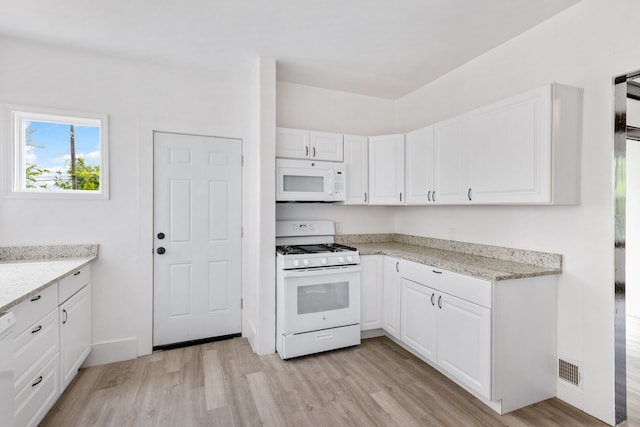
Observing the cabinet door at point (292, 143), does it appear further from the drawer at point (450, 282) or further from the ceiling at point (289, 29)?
the drawer at point (450, 282)

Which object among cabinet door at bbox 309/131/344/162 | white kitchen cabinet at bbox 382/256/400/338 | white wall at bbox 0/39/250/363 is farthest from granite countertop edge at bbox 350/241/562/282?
white wall at bbox 0/39/250/363

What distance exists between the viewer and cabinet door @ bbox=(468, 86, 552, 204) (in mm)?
1985

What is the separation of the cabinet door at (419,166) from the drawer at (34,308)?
3.02 meters

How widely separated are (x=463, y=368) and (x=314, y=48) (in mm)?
2822

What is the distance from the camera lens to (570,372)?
210cm

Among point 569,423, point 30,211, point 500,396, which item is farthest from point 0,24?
point 569,423

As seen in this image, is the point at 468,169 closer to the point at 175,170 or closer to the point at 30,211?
the point at 175,170

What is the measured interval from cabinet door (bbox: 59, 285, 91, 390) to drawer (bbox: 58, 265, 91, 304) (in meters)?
0.04

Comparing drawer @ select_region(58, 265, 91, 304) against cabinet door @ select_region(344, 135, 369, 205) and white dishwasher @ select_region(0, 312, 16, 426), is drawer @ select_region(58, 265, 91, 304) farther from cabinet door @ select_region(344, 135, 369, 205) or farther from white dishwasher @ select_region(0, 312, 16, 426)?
cabinet door @ select_region(344, 135, 369, 205)

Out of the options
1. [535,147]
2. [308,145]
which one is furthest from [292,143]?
[535,147]

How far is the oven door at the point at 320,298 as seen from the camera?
276cm

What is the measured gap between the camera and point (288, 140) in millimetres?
3080

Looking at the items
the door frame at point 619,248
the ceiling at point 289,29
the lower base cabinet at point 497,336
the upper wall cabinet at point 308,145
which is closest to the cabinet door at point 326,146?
the upper wall cabinet at point 308,145

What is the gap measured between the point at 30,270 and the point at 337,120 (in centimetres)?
313
